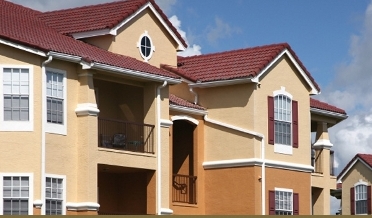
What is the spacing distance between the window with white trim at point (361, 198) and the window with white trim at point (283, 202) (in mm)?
15009

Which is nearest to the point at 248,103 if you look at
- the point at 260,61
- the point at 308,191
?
the point at 260,61

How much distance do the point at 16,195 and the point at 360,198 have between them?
26.7 m

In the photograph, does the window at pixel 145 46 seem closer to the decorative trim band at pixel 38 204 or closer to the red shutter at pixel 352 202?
the decorative trim band at pixel 38 204

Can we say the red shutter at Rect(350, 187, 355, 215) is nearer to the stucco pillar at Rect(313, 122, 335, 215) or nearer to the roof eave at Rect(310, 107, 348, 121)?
the stucco pillar at Rect(313, 122, 335, 215)

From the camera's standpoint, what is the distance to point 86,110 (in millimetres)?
30188

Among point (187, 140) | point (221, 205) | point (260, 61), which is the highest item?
point (260, 61)

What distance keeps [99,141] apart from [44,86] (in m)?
3.75

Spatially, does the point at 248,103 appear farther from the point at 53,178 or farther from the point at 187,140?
the point at 53,178

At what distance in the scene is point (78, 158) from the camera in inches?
1195

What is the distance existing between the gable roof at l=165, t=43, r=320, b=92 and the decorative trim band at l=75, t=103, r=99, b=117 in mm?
6217

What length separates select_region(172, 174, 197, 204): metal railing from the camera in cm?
3606

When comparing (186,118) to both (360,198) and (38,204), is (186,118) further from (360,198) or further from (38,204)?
(360,198)

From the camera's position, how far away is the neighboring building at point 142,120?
29.0 metres

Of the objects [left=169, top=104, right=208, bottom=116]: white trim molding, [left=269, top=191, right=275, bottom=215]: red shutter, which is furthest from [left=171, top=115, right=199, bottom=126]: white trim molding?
[left=269, top=191, right=275, bottom=215]: red shutter
